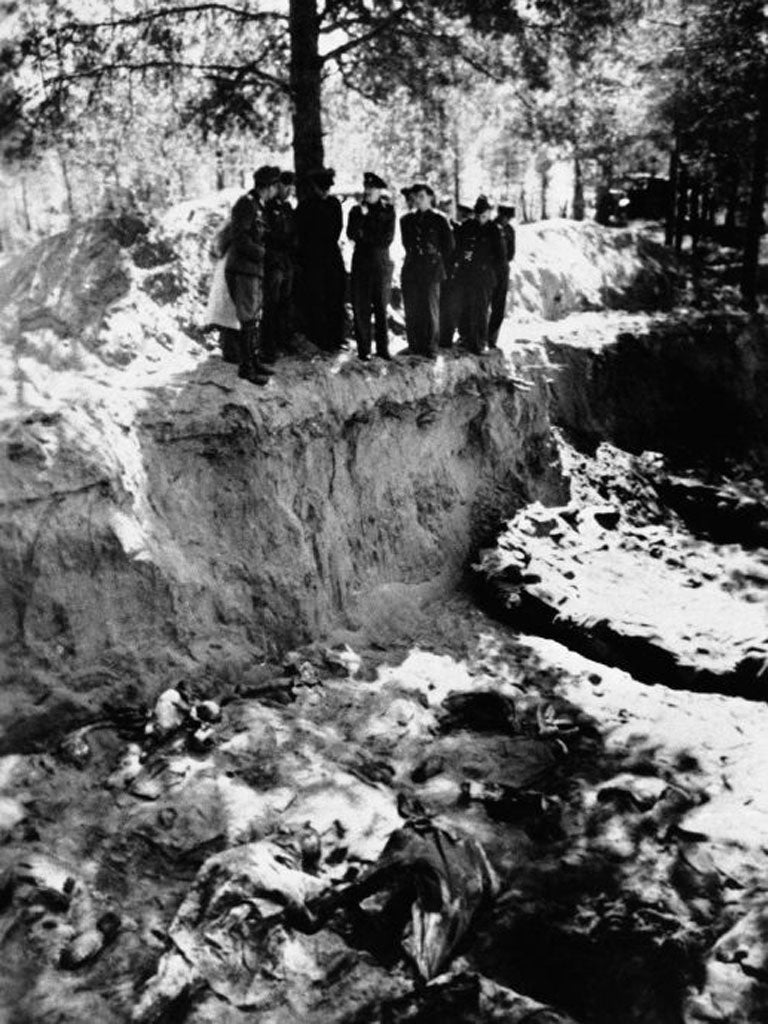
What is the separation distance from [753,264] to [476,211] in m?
9.34

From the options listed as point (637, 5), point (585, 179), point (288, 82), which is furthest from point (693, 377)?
point (585, 179)

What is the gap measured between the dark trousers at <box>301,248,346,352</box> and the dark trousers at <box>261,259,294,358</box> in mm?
247

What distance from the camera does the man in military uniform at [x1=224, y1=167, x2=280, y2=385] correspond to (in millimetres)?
7836

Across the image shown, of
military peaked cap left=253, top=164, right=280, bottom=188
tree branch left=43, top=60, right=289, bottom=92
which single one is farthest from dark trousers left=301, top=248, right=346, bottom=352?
tree branch left=43, top=60, right=289, bottom=92

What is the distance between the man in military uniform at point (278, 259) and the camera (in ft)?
27.3

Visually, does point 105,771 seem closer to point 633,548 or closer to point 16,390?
point 16,390

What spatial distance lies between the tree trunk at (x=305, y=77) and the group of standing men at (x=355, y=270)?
1.82 ft

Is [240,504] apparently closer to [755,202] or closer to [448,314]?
[448,314]

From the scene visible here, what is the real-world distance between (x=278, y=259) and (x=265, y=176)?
0.79 m

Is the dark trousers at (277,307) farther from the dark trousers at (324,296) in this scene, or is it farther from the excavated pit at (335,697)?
the excavated pit at (335,697)

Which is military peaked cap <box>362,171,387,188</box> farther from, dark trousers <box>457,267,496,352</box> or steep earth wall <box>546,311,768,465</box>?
→ steep earth wall <box>546,311,768,465</box>

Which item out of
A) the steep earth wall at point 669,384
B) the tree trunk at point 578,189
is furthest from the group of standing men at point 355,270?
the tree trunk at point 578,189

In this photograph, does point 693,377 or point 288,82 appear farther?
point 693,377

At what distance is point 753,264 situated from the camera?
1753cm
